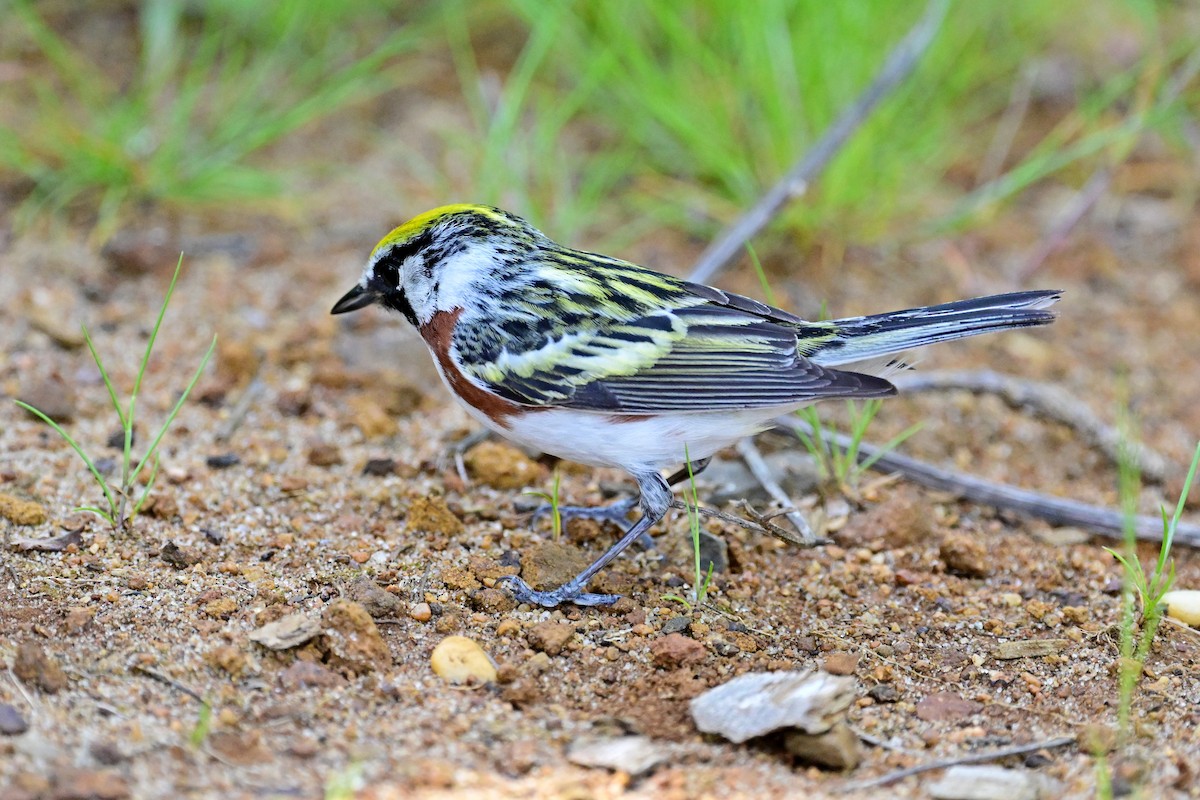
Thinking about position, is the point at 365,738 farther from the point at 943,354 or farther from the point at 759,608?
the point at 943,354

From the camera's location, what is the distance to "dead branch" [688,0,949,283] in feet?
19.3

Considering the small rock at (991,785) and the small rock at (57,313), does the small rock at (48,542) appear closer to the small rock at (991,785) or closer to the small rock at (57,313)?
the small rock at (57,313)

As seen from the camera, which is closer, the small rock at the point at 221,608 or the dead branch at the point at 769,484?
the small rock at the point at 221,608

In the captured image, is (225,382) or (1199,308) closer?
(225,382)

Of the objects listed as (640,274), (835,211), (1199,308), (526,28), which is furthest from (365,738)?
(526,28)

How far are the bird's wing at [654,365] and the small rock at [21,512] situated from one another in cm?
147

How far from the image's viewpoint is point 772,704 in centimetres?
330

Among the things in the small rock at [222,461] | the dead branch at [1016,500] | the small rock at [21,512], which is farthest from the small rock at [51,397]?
the dead branch at [1016,500]

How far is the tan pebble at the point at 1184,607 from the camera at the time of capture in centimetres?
407

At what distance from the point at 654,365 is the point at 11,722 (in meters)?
2.16

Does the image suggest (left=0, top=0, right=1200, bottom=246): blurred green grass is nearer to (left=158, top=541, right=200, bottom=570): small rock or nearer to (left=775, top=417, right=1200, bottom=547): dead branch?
(left=775, top=417, right=1200, bottom=547): dead branch

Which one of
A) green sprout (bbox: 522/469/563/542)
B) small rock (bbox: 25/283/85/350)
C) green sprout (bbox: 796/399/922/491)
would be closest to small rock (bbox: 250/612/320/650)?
green sprout (bbox: 522/469/563/542)

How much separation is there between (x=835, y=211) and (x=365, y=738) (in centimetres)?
415

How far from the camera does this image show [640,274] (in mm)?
4500
